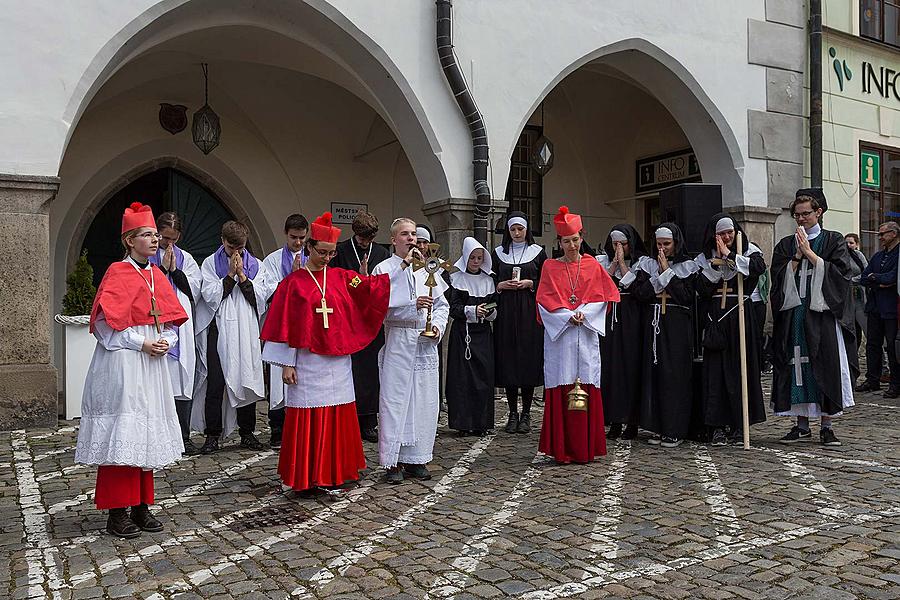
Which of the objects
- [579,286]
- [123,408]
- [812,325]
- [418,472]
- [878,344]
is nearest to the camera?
[123,408]

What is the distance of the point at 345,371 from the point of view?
18.7 ft

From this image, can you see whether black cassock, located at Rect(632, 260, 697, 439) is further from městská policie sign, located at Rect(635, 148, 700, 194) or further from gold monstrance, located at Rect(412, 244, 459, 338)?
městská policie sign, located at Rect(635, 148, 700, 194)

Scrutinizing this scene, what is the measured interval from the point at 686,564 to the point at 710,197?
440 centimetres

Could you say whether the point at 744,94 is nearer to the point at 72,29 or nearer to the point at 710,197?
the point at 710,197

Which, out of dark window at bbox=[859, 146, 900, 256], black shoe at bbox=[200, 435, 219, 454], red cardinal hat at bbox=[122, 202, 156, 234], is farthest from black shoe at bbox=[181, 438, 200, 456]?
dark window at bbox=[859, 146, 900, 256]

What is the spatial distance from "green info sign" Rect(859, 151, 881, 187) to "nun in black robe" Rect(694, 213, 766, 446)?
7.79 meters

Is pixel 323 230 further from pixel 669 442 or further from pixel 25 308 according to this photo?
pixel 25 308

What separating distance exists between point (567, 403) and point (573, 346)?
1.41 feet

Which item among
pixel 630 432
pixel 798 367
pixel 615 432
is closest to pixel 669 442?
pixel 630 432

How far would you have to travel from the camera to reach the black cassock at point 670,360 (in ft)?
23.9

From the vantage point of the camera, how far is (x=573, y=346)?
21.6ft

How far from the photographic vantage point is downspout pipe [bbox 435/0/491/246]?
9875mm

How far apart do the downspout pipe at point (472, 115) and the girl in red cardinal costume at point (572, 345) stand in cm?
342

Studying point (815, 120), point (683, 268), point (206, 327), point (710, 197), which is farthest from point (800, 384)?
point (815, 120)
